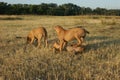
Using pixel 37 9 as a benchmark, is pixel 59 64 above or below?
above

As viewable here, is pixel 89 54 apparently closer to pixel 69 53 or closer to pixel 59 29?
pixel 69 53

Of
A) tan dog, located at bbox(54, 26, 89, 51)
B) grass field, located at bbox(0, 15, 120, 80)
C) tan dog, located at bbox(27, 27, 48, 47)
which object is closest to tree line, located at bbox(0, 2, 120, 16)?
tan dog, located at bbox(27, 27, 48, 47)

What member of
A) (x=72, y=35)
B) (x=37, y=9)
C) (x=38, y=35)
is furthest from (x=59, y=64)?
(x=37, y=9)

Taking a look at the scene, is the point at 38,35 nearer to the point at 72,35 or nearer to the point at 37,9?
the point at 72,35

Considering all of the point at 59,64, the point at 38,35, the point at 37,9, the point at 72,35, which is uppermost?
the point at 72,35

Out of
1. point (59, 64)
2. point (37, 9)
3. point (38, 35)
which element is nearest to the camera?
point (59, 64)

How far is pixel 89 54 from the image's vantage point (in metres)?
9.73

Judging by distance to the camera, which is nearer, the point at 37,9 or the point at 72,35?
the point at 72,35

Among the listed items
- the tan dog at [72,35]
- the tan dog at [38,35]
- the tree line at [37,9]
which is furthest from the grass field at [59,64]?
the tree line at [37,9]

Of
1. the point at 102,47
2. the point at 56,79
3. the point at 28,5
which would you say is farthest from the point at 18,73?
the point at 28,5

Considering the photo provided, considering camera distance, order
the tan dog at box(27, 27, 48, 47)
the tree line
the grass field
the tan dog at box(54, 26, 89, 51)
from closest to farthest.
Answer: the grass field
the tan dog at box(54, 26, 89, 51)
the tan dog at box(27, 27, 48, 47)
the tree line

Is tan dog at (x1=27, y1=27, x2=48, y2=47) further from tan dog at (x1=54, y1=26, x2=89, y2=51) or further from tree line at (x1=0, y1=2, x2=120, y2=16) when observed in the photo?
tree line at (x1=0, y1=2, x2=120, y2=16)

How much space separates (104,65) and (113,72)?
0.88 metres

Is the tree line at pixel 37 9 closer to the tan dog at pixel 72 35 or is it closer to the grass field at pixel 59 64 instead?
the tan dog at pixel 72 35
